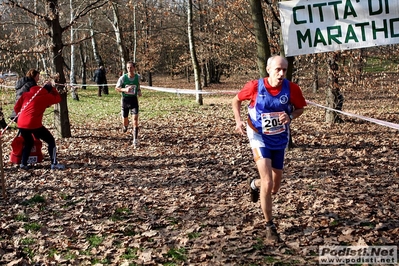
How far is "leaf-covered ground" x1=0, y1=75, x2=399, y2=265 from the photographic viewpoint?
182 inches

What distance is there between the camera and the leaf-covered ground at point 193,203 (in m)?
4.61

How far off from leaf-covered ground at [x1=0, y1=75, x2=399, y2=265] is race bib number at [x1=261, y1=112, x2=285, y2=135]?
123cm

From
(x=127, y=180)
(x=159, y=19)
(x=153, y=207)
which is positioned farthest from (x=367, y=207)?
(x=159, y=19)

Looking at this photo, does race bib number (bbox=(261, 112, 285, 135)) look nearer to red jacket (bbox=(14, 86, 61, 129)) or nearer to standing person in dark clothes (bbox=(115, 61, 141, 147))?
red jacket (bbox=(14, 86, 61, 129))

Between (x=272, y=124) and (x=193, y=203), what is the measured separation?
2.24 meters

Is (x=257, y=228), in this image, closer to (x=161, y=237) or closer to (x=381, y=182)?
(x=161, y=237)

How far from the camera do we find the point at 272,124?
4.67m

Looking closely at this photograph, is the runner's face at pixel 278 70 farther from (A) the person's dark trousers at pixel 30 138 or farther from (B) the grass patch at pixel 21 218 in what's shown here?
(A) the person's dark trousers at pixel 30 138

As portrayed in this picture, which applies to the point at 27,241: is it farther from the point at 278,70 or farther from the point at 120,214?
the point at 278,70

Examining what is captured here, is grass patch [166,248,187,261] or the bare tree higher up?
the bare tree

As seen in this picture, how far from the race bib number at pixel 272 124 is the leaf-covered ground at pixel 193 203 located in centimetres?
123

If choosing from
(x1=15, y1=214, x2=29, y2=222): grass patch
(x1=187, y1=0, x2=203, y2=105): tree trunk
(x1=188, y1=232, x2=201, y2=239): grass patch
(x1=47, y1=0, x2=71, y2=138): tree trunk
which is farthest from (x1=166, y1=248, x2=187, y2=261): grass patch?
(x1=187, y1=0, x2=203, y2=105): tree trunk

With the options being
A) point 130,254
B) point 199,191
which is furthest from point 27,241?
point 199,191

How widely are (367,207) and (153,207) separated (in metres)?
3.03
